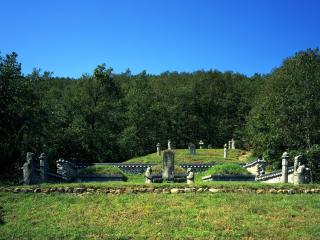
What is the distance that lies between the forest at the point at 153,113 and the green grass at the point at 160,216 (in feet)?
36.9

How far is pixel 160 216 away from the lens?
694 inches

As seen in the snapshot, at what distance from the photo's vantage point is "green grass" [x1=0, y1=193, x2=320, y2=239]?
16.0 metres

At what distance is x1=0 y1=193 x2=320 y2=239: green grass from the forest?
11262 millimetres

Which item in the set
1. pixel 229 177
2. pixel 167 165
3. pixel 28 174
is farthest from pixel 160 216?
pixel 229 177

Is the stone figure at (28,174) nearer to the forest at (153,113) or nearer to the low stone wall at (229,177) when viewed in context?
the forest at (153,113)

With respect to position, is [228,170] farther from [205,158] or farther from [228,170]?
[205,158]

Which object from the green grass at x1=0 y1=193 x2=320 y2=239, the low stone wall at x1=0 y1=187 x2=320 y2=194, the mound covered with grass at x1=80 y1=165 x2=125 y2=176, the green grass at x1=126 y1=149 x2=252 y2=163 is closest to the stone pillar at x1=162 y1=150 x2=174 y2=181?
the mound covered with grass at x1=80 y1=165 x2=125 y2=176

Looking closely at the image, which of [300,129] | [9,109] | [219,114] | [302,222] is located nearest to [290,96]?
[300,129]

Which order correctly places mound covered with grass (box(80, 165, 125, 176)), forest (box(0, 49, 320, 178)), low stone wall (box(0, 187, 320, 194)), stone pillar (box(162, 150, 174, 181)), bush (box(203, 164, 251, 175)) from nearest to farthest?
1. low stone wall (box(0, 187, 320, 194))
2. stone pillar (box(162, 150, 174, 181))
3. bush (box(203, 164, 251, 175))
4. mound covered with grass (box(80, 165, 125, 176))
5. forest (box(0, 49, 320, 178))

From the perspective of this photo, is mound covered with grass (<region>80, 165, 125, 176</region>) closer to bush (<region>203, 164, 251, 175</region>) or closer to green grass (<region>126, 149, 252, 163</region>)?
bush (<region>203, 164, 251, 175</region>)

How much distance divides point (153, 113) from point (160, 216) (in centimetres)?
4839

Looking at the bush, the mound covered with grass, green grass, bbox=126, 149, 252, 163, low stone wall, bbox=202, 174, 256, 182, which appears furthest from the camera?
green grass, bbox=126, 149, 252, 163

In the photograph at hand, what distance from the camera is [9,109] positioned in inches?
1345

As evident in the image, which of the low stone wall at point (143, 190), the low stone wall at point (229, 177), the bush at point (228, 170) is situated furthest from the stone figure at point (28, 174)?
the bush at point (228, 170)
